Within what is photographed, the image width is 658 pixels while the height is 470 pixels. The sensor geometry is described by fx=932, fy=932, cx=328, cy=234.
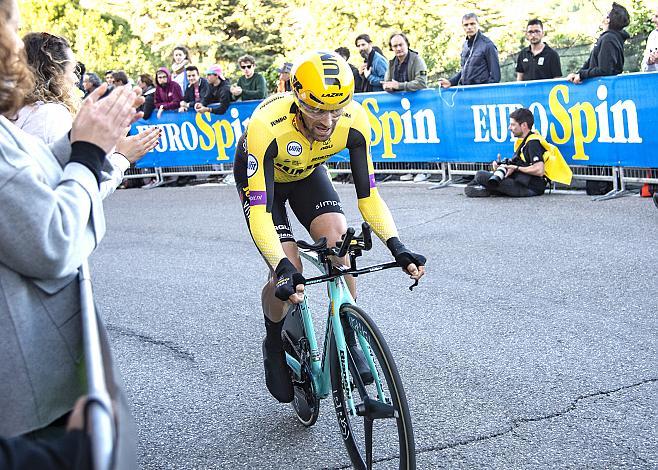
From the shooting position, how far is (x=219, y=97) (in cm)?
1688

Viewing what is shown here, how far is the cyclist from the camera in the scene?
13.6 ft

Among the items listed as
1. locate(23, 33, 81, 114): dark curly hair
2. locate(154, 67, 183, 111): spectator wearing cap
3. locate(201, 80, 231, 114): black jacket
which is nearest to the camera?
locate(23, 33, 81, 114): dark curly hair

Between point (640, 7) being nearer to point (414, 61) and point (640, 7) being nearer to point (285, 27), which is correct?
point (414, 61)

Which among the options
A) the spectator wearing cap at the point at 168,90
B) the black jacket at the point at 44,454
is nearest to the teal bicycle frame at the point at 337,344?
the black jacket at the point at 44,454

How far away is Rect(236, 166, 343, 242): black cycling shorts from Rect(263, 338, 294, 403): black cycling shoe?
0.62m

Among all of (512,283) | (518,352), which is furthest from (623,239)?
(518,352)

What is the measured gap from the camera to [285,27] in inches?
1610

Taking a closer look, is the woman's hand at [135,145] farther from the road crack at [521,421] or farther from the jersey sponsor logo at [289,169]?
the road crack at [521,421]

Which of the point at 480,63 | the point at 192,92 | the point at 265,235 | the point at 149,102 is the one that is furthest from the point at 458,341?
the point at 149,102

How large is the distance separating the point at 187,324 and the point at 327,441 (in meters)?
2.79

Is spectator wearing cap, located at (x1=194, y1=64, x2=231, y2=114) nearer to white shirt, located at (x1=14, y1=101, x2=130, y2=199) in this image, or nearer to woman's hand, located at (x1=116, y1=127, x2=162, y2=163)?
white shirt, located at (x1=14, y1=101, x2=130, y2=199)

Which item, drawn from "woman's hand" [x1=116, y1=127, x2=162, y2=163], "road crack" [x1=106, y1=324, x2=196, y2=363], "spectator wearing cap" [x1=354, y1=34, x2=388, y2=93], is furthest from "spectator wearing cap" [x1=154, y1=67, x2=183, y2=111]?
"woman's hand" [x1=116, y1=127, x2=162, y2=163]

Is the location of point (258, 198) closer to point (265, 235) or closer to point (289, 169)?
point (265, 235)

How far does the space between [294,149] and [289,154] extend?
4cm
